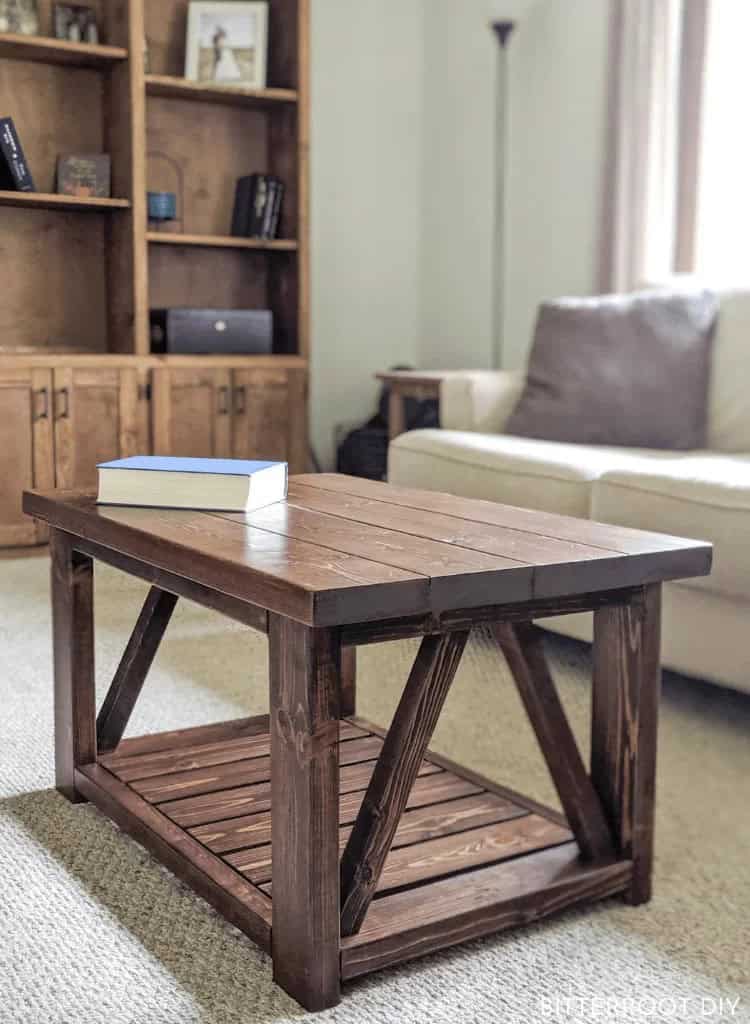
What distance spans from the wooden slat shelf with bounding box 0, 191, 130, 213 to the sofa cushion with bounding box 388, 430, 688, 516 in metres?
1.36

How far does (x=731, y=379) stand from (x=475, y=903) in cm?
182

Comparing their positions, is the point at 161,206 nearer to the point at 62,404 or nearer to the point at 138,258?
the point at 138,258

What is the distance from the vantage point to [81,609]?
1576mm

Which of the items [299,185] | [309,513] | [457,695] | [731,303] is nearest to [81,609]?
[309,513]

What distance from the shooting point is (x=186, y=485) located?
1.45 m

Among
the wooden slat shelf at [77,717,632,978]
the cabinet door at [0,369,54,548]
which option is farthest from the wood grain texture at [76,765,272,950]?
the cabinet door at [0,369,54,548]

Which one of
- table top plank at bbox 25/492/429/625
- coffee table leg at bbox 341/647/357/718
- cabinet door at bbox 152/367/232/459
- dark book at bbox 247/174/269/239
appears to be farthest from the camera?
dark book at bbox 247/174/269/239

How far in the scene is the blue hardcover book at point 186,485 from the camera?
1.43m

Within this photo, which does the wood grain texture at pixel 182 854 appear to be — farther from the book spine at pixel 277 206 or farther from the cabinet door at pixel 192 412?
the book spine at pixel 277 206

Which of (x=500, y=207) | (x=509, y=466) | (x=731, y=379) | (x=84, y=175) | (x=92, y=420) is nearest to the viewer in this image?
(x=509, y=466)

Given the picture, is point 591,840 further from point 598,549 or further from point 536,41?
point 536,41

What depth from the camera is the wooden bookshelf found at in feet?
11.5

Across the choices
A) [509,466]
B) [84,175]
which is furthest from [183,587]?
[84,175]

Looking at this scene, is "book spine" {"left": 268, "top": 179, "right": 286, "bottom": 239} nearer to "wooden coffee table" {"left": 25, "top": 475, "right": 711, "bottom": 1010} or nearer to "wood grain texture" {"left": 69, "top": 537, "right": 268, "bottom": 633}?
"wooden coffee table" {"left": 25, "top": 475, "right": 711, "bottom": 1010}
